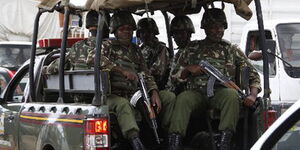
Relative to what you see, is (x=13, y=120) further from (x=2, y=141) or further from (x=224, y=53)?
(x=224, y=53)

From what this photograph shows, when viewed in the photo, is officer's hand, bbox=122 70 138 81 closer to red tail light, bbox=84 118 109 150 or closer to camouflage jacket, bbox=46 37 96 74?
camouflage jacket, bbox=46 37 96 74

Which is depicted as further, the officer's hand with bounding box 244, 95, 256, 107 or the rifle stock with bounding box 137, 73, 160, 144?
the officer's hand with bounding box 244, 95, 256, 107

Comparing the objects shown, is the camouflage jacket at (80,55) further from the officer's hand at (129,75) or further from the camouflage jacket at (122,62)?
the officer's hand at (129,75)

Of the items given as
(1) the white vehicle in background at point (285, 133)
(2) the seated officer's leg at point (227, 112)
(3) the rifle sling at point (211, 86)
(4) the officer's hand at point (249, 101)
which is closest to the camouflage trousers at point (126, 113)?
(3) the rifle sling at point (211, 86)

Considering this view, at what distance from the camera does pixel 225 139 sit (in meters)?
6.44

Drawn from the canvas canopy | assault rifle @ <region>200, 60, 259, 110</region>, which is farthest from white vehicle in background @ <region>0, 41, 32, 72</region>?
assault rifle @ <region>200, 60, 259, 110</region>

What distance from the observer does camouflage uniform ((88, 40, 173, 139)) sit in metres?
6.26

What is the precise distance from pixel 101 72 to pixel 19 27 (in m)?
18.4

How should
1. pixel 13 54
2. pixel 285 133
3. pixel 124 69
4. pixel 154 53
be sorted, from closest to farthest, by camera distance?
pixel 285 133 → pixel 124 69 → pixel 154 53 → pixel 13 54

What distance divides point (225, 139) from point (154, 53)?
1.84m

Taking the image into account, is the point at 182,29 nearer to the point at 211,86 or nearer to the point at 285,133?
the point at 211,86

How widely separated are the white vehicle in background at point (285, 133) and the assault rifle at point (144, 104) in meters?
2.50

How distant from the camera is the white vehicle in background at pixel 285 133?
3.83 meters

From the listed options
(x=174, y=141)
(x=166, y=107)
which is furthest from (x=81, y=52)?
(x=174, y=141)
